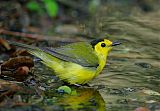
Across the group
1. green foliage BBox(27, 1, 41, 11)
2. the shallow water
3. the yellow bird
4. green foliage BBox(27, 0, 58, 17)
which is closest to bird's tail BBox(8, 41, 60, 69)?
the yellow bird

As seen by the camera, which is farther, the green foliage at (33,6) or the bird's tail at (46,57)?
the green foliage at (33,6)

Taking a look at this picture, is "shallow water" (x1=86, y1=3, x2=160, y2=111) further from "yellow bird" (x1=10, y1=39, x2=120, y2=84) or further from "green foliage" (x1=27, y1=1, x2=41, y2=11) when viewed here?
"green foliage" (x1=27, y1=1, x2=41, y2=11)

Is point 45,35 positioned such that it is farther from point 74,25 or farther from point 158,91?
point 158,91

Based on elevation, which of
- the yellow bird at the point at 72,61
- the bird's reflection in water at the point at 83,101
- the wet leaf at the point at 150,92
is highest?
the yellow bird at the point at 72,61

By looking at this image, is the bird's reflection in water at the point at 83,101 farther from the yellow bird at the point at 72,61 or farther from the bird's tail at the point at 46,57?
the bird's tail at the point at 46,57

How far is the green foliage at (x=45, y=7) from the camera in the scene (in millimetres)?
9727

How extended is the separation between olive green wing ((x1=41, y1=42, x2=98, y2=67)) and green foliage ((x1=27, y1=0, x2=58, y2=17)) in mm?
3028

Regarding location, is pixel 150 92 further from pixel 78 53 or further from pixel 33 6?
pixel 33 6

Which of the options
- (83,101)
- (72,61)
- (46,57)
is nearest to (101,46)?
(72,61)

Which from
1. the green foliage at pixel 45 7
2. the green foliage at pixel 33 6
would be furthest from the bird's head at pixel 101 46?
the green foliage at pixel 33 6

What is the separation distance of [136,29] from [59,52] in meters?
3.55

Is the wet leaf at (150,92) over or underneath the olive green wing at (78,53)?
underneath

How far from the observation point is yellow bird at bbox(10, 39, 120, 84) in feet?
21.0

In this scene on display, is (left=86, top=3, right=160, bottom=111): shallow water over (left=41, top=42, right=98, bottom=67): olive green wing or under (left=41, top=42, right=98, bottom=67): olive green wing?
under
